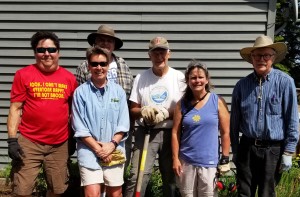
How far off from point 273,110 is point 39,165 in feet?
7.29

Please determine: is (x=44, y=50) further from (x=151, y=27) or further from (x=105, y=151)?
(x=151, y=27)

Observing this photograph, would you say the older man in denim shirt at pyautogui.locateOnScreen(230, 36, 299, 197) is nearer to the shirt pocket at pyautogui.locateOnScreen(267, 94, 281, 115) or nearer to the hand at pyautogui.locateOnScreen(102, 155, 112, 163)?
the shirt pocket at pyautogui.locateOnScreen(267, 94, 281, 115)

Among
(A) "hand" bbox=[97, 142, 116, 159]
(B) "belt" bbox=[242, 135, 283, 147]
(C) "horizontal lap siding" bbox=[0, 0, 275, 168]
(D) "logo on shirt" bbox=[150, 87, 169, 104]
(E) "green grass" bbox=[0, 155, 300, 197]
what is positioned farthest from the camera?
(C) "horizontal lap siding" bbox=[0, 0, 275, 168]

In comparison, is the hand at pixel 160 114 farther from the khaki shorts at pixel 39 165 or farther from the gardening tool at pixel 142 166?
the khaki shorts at pixel 39 165

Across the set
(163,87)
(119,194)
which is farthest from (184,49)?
(119,194)

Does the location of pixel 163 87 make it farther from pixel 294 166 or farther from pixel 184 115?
pixel 294 166

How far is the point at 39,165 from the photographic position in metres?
3.60

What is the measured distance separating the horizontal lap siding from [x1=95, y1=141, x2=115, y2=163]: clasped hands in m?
2.41

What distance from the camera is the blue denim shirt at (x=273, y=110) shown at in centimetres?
338

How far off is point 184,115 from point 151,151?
56cm

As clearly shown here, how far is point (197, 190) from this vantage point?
3.54 metres

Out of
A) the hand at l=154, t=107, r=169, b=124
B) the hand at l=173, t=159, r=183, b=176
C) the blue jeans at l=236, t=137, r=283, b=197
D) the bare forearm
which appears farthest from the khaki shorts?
the blue jeans at l=236, t=137, r=283, b=197

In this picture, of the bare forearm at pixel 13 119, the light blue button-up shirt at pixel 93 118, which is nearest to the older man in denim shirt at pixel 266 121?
the light blue button-up shirt at pixel 93 118

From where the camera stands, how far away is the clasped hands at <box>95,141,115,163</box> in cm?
331
